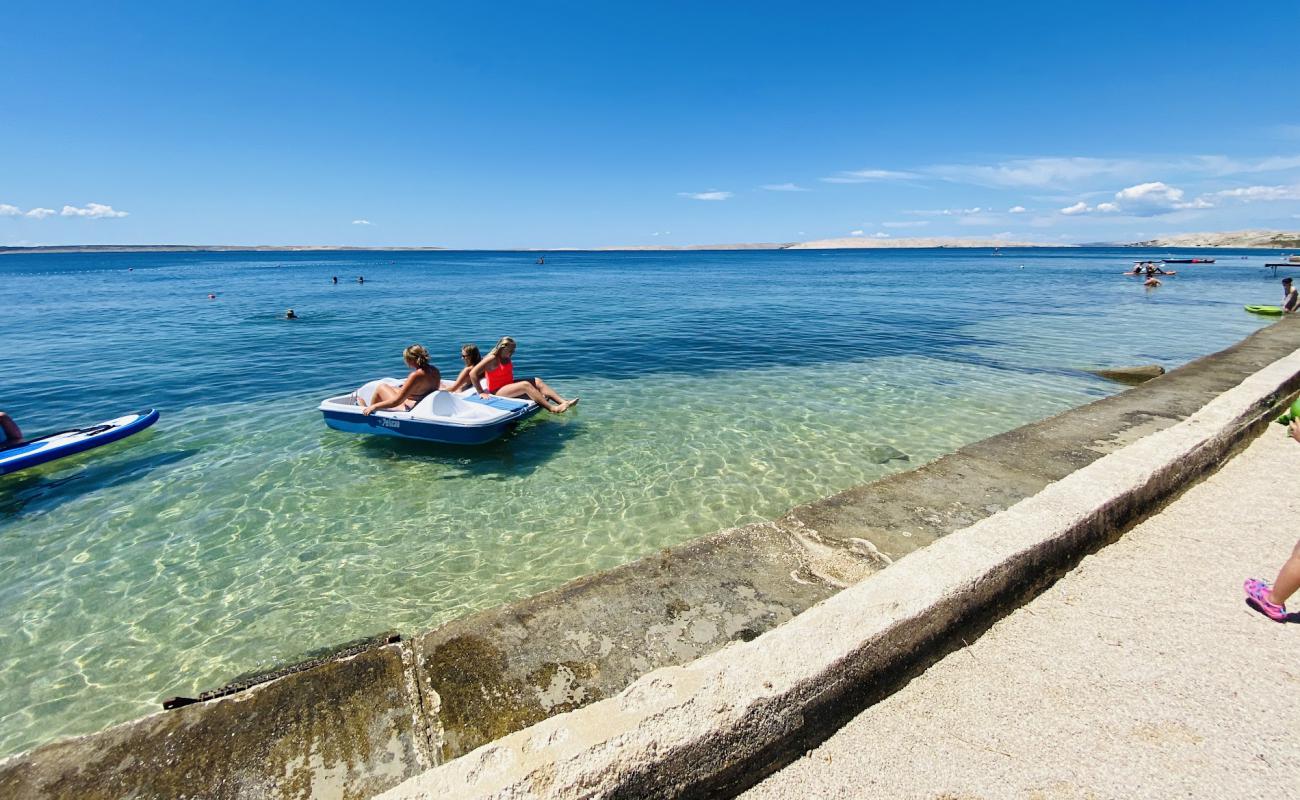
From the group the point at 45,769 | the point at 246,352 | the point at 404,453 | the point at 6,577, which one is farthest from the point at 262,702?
the point at 246,352

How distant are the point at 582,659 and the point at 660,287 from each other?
141 feet

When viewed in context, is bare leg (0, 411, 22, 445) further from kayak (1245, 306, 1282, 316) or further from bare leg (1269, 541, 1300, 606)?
kayak (1245, 306, 1282, 316)

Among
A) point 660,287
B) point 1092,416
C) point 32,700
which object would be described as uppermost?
point 660,287

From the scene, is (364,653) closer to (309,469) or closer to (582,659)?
(582,659)

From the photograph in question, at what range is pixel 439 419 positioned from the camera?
7566 mm

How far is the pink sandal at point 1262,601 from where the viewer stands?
319cm

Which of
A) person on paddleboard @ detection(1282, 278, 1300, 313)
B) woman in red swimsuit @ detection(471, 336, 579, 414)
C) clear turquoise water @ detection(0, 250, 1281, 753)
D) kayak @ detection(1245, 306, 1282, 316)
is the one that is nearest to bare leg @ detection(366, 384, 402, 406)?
clear turquoise water @ detection(0, 250, 1281, 753)

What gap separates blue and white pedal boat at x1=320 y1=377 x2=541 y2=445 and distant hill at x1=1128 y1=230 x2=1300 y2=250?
167 m

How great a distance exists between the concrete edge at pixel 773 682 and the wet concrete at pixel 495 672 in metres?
0.61

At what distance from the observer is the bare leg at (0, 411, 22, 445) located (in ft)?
26.0

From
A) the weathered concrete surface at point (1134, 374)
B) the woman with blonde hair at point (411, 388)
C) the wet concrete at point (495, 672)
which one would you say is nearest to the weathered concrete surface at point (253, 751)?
the wet concrete at point (495, 672)

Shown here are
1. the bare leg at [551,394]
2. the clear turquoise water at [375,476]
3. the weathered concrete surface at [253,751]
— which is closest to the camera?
the weathered concrete surface at [253,751]

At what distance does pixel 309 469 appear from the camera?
24.9 ft

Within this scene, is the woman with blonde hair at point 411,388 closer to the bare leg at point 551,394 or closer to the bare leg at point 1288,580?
the bare leg at point 551,394
